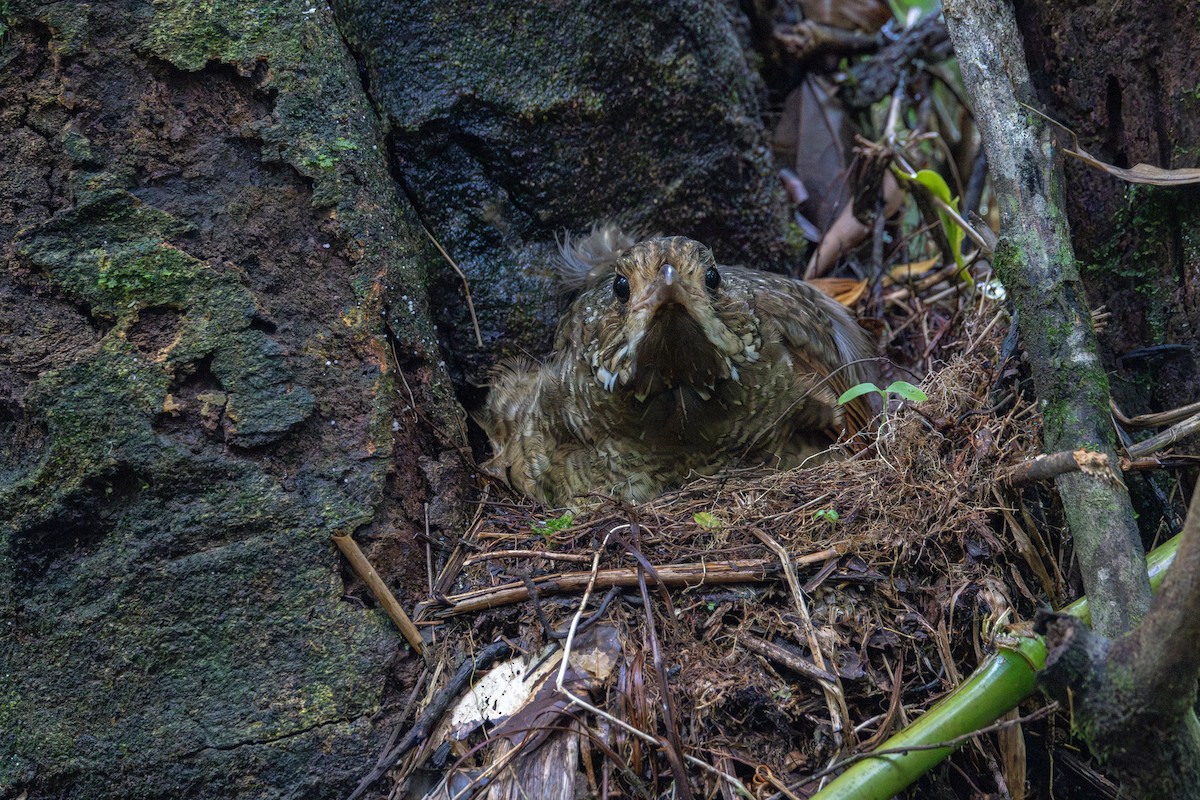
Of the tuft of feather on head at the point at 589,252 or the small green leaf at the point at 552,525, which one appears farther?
the tuft of feather on head at the point at 589,252

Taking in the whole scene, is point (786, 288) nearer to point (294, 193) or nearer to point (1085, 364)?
point (1085, 364)

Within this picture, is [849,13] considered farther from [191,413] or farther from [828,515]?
[191,413]

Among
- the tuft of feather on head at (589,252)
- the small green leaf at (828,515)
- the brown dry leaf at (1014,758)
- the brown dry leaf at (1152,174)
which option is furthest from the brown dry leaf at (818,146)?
the brown dry leaf at (1014,758)

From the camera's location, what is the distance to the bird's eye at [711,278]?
11.1 ft

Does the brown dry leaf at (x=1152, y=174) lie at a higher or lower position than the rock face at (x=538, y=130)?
lower

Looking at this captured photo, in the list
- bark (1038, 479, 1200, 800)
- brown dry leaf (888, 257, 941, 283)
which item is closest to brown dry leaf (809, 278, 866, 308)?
brown dry leaf (888, 257, 941, 283)

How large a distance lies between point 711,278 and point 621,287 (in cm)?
32

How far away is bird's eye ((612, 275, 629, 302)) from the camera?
135 inches

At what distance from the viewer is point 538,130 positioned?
3912 millimetres

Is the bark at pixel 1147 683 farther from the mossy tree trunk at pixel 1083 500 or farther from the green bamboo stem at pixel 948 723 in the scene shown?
the green bamboo stem at pixel 948 723

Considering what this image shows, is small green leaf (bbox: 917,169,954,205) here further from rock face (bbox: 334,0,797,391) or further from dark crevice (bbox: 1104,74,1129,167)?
dark crevice (bbox: 1104,74,1129,167)

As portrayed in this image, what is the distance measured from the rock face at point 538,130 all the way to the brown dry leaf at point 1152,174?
1777mm

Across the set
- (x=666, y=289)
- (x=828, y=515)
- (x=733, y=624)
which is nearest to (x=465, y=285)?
(x=666, y=289)

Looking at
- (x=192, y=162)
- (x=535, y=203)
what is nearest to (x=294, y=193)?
(x=192, y=162)
